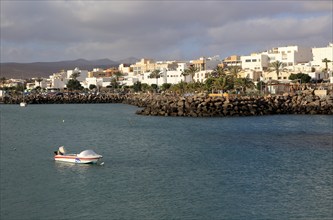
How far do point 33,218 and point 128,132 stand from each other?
27.4m

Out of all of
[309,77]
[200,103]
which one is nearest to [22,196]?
[200,103]

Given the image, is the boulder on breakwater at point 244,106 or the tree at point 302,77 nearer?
the boulder on breakwater at point 244,106

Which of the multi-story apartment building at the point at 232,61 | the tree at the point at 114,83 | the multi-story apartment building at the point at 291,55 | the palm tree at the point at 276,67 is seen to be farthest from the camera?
the tree at the point at 114,83

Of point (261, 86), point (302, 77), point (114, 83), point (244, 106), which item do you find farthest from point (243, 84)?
point (114, 83)

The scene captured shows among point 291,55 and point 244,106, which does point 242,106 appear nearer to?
point 244,106

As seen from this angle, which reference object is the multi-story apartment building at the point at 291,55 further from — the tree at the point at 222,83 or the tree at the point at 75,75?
the tree at the point at 75,75

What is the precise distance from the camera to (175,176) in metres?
24.8

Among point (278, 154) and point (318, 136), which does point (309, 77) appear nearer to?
point (318, 136)

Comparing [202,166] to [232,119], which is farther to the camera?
[232,119]

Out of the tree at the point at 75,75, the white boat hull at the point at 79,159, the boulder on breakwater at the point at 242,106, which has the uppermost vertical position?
the tree at the point at 75,75

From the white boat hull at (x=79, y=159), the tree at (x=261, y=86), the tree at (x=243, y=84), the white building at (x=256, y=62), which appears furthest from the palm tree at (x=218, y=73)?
the white boat hull at (x=79, y=159)

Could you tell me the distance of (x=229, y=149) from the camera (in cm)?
3347

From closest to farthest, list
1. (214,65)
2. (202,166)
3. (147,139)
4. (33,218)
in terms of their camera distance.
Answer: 1. (33,218)
2. (202,166)
3. (147,139)
4. (214,65)

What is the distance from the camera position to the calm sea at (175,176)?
62.7 ft
